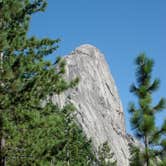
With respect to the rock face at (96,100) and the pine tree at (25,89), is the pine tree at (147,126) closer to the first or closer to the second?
the pine tree at (25,89)

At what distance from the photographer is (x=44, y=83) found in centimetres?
1933

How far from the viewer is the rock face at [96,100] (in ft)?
347

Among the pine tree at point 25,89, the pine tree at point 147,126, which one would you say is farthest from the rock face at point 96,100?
the pine tree at point 147,126

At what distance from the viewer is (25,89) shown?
18734 millimetres

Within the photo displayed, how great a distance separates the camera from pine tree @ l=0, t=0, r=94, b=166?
59.2 ft

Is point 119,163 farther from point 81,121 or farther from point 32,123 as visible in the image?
point 32,123

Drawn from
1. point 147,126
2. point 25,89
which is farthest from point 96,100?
point 147,126

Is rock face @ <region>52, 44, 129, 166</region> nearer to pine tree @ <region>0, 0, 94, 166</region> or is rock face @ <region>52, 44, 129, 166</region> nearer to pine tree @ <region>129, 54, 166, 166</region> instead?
pine tree @ <region>0, 0, 94, 166</region>

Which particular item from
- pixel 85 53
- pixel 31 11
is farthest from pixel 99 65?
pixel 31 11

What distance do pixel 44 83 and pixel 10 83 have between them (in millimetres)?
1596

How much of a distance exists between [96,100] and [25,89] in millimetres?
98076

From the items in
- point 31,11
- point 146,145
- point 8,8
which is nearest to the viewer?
point 146,145

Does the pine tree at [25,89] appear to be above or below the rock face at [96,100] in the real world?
below

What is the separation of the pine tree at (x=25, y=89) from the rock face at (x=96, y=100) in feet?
265
